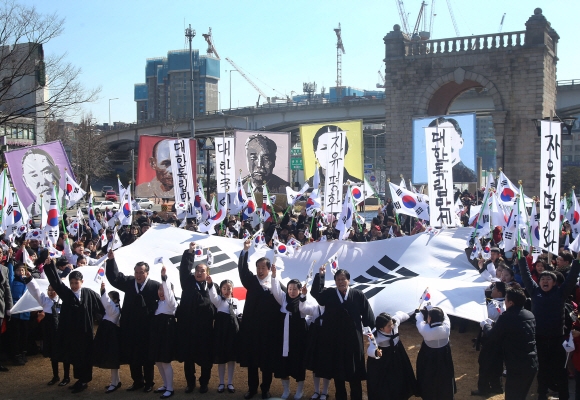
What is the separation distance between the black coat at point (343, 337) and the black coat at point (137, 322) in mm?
2095

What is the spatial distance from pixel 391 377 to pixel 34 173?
33.7 ft

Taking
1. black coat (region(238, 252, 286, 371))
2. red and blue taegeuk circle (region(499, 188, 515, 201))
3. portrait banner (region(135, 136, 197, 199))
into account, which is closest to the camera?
black coat (region(238, 252, 286, 371))

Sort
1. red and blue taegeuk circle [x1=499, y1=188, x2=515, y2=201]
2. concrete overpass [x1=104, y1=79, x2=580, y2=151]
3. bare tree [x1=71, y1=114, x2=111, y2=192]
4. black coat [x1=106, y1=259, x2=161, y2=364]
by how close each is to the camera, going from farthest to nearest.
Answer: bare tree [x1=71, y1=114, x2=111, y2=192] < concrete overpass [x1=104, y1=79, x2=580, y2=151] < red and blue taegeuk circle [x1=499, y1=188, x2=515, y2=201] < black coat [x1=106, y1=259, x2=161, y2=364]

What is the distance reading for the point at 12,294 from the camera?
9086mm

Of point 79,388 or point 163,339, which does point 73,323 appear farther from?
point 163,339

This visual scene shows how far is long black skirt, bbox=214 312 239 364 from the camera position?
7.64 meters

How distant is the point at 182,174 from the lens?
52.2 feet

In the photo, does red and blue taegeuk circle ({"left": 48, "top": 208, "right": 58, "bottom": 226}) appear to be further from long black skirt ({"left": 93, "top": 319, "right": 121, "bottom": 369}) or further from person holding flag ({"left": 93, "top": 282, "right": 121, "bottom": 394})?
long black skirt ({"left": 93, "top": 319, "right": 121, "bottom": 369})

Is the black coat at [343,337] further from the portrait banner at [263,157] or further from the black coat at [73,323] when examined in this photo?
the portrait banner at [263,157]

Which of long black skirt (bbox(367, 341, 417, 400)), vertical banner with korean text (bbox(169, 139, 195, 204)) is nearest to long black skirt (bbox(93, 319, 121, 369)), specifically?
long black skirt (bbox(367, 341, 417, 400))

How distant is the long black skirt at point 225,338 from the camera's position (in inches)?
301

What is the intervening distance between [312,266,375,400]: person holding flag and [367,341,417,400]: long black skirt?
0.40 meters

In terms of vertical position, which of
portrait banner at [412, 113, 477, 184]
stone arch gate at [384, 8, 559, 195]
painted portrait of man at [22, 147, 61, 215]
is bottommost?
painted portrait of man at [22, 147, 61, 215]

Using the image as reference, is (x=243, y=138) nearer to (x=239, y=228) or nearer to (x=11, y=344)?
(x=239, y=228)
